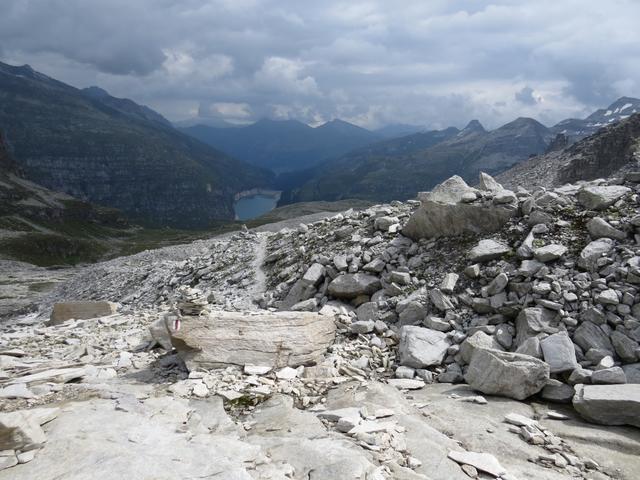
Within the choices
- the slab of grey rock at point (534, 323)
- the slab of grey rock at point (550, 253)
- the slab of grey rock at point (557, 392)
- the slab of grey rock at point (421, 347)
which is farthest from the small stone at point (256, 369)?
the slab of grey rock at point (550, 253)

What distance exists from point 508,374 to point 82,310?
23.5 meters

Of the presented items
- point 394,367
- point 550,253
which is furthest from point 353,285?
point 550,253

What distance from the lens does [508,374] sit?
11.4 metres

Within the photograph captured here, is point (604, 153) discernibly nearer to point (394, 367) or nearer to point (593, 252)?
point (593, 252)

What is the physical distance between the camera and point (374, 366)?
13758 mm

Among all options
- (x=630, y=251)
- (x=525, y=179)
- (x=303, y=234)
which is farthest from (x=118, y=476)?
(x=525, y=179)

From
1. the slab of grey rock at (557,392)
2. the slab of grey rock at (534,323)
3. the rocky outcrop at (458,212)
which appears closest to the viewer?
the slab of grey rock at (557,392)

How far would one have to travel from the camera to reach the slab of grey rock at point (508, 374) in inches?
444

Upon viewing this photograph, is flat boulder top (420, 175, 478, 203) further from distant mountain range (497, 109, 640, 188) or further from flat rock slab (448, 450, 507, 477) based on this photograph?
distant mountain range (497, 109, 640, 188)

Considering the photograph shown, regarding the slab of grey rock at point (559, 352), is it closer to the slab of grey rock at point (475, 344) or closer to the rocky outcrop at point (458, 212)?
the slab of grey rock at point (475, 344)

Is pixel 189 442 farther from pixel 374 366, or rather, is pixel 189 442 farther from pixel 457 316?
pixel 457 316

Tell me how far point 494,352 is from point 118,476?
925cm

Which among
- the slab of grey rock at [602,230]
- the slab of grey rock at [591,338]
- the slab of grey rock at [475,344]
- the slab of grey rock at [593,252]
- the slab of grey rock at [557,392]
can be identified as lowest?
the slab of grey rock at [557,392]

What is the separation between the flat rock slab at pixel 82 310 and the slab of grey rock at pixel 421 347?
18.4 metres
